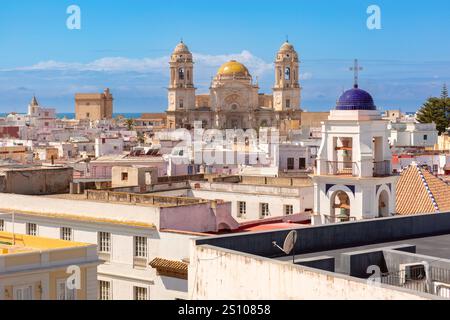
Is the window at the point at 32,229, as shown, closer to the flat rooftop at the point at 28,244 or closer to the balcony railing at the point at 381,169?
the flat rooftop at the point at 28,244

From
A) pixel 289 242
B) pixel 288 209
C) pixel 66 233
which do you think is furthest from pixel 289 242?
pixel 288 209

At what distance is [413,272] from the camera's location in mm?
13195

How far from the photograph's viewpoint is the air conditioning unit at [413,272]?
13.1m

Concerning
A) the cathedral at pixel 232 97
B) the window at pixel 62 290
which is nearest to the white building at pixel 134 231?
the window at pixel 62 290

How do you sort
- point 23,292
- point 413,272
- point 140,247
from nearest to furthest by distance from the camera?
point 413,272
point 23,292
point 140,247

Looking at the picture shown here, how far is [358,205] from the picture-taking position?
22.2 m

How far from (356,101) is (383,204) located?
105 inches

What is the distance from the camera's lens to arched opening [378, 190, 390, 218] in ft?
75.5

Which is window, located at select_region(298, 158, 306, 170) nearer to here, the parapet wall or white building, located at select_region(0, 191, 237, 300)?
white building, located at select_region(0, 191, 237, 300)

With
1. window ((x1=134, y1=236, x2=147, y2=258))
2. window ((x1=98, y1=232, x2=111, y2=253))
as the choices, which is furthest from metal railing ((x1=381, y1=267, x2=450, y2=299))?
window ((x1=98, y1=232, x2=111, y2=253))

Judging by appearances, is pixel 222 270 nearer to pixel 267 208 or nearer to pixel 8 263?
pixel 8 263

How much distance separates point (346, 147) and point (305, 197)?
665cm

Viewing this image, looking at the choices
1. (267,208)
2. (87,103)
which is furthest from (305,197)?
(87,103)

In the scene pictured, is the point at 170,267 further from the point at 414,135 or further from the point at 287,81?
the point at 287,81
